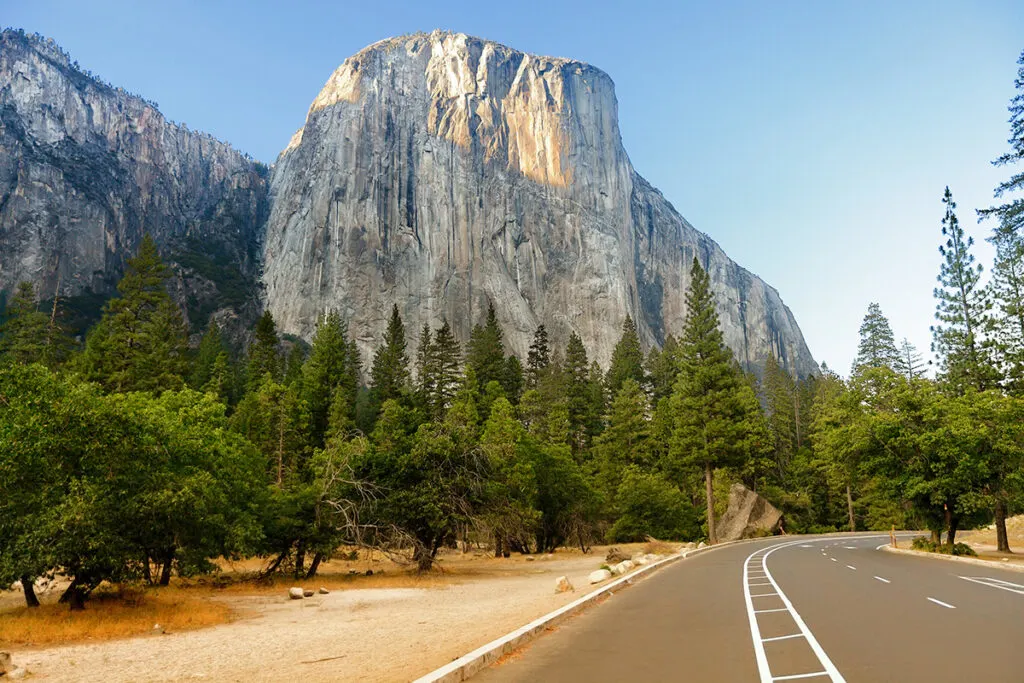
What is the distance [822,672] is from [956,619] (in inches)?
203

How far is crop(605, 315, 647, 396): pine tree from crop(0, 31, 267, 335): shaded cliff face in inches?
2926

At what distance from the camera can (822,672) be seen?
7031 millimetres

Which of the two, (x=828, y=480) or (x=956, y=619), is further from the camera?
(x=828, y=480)

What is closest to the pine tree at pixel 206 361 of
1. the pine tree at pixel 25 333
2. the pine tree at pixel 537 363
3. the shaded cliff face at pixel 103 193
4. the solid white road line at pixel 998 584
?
the pine tree at pixel 25 333

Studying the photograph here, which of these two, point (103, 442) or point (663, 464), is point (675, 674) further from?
point (663, 464)

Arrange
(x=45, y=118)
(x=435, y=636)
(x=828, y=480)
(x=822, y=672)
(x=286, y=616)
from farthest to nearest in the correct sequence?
(x=45, y=118), (x=828, y=480), (x=286, y=616), (x=435, y=636), (x=822, y=672)

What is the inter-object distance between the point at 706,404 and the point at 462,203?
281 feet

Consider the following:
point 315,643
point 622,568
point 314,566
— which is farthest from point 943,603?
point 314,566

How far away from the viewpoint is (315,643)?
11.8 meters

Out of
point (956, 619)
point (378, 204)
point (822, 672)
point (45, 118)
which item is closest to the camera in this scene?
point (822, 672)

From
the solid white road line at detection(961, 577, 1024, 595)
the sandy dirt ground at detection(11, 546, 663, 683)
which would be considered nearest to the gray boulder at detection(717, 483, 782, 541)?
the solid white road line at detection(961, 577, 1024, 595)

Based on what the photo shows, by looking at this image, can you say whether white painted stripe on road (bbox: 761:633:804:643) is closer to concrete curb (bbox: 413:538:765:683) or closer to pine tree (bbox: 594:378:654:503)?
concrete curb (bbox: 413:538:765:683)

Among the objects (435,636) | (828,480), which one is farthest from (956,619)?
(828,480)

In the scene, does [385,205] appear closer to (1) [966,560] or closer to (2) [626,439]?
(2) [626,439]
